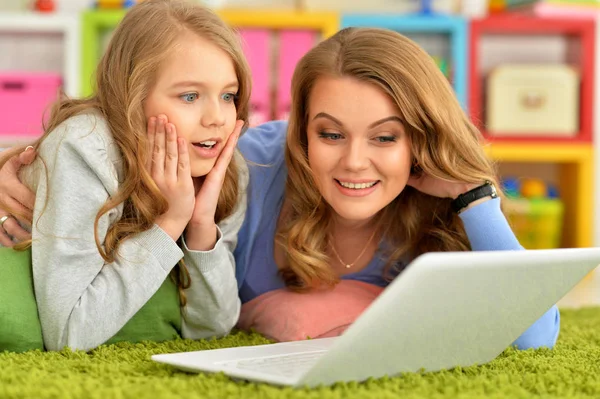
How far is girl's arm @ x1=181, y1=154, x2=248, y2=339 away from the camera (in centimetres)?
130

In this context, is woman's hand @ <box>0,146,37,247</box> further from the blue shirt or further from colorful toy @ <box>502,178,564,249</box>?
colorful toy @ <box>502,178,564,249</box>

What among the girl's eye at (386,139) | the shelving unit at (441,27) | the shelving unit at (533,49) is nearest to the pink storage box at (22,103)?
the shelving unit at (441,27)

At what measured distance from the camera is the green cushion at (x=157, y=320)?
129 cm

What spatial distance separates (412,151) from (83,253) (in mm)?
547

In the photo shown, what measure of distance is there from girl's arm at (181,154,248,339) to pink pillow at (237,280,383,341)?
0.06 meters

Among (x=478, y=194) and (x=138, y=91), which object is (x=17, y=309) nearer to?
(x=138, y=91)

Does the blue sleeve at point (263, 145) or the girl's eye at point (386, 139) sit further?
the blue sleeve at point (263, 145)

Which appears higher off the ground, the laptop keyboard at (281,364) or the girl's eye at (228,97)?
the girl's eye at (228,97)

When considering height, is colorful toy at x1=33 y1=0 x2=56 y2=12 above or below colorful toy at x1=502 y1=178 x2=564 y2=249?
above

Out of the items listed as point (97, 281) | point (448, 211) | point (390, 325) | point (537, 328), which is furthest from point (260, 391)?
point (448, 211)

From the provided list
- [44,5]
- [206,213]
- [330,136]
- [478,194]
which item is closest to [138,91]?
[206,213]

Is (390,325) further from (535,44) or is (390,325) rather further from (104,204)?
(535,44)

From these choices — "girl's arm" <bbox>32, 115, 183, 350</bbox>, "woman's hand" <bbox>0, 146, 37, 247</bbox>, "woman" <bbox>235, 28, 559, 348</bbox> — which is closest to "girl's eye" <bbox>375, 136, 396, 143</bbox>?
"woman" <bbox>235, 28, 559, 348</bbox>

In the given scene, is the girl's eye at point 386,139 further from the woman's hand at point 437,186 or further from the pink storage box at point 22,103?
the pink storage box at point 22,103
